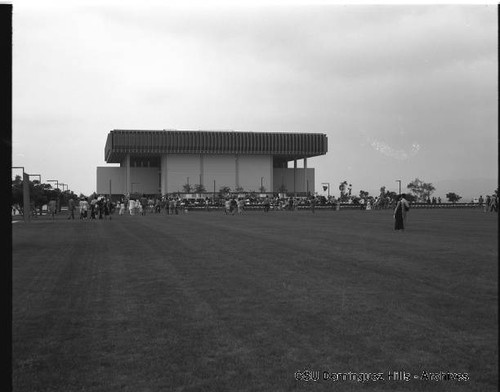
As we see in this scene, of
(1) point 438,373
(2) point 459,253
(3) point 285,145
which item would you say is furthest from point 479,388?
(3) point 285,145

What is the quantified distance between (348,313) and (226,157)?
347 ft

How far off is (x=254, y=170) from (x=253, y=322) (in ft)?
350

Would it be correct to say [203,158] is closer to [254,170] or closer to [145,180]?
[254,170]

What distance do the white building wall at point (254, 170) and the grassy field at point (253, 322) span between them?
99.7 meters

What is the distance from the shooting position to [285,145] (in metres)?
110

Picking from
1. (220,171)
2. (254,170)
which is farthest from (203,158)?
(254,170)

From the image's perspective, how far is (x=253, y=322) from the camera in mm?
6883

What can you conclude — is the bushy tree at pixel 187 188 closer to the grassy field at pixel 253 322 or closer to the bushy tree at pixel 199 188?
the bushy tree at pixel 199 188

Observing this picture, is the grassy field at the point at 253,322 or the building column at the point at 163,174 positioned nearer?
the grassy field at the point at 253,322

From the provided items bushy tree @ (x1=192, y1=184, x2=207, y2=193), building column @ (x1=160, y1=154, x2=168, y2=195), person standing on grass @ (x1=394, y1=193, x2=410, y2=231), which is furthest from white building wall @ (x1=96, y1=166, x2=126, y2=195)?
person standing on grass @ (x1=394, y1=193, x2=410, y2=231)

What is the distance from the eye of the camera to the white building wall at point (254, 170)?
4449 inches

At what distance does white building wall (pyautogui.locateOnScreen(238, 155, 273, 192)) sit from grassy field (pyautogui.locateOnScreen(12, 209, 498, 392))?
9974 cm

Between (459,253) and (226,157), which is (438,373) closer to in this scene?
(459,253)

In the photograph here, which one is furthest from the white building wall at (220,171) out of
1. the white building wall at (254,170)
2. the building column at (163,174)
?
the building column at (163,174)
